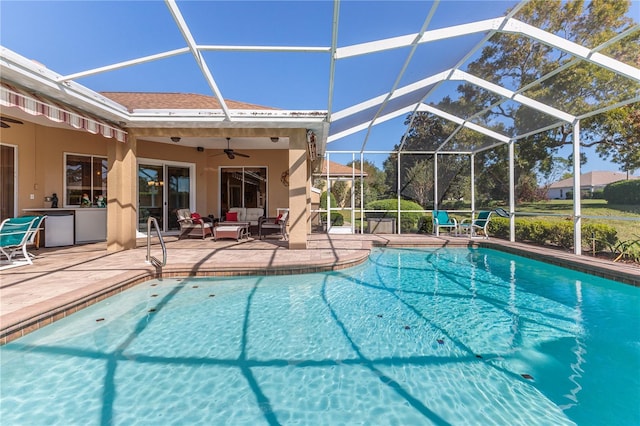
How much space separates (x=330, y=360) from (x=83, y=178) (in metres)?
10.1

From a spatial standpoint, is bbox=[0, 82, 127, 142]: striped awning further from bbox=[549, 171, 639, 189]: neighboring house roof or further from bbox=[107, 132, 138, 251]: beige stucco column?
bbox=[549, 171, 639, 189]: neighboring house roof

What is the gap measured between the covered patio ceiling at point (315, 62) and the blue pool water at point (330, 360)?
4.08 m

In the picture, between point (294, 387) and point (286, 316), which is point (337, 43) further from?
point (294, 387)

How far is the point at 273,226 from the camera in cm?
1022

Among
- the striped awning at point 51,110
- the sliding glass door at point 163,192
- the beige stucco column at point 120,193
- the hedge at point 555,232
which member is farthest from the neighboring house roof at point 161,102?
the hedge at point 555,232

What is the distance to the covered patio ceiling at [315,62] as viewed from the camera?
4523mm

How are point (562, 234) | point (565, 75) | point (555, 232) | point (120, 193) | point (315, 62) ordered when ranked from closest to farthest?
point (315, 62)
point (565, 75)
point (120, 193)
point (562, 234)
point (555, 232)

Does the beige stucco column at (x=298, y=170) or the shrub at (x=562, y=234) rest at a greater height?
the beige stucco column at (x=298, y=170)

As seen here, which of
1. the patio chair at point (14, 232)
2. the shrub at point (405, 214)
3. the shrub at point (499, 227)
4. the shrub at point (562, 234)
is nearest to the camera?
the patio chair at point (14, 232)

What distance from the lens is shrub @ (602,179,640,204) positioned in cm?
1173

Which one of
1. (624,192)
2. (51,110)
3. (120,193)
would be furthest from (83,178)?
(624,192)

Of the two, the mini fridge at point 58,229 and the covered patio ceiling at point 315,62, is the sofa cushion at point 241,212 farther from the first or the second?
the mini fridge at point 58,229

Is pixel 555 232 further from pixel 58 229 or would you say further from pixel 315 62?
pixel 58 229

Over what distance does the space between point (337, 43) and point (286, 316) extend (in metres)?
4.47
